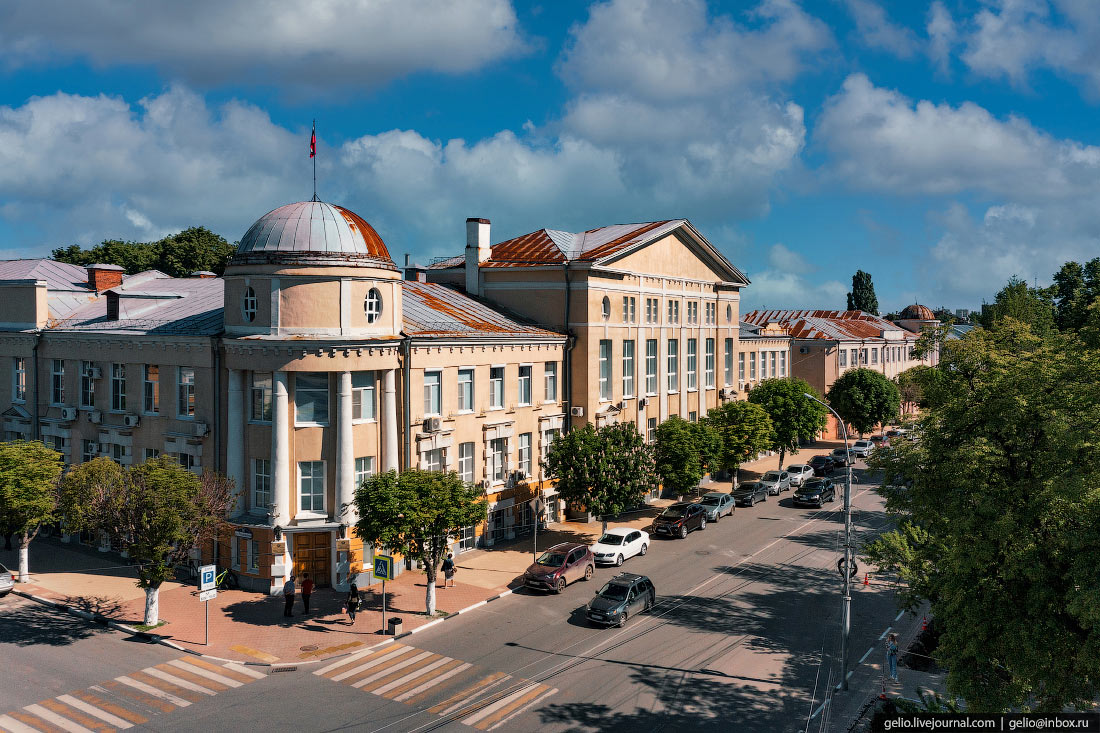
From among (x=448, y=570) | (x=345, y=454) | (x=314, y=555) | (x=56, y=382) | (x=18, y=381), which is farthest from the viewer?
(x=18, y=381)

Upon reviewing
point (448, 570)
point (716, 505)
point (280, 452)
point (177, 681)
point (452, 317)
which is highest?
point (452, 317)

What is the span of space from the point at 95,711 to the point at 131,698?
43.5 inches

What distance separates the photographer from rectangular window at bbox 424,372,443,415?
38438mm

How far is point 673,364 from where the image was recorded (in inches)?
2235

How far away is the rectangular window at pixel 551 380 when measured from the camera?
153ft

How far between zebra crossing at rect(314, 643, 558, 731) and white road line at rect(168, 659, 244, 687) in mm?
2526

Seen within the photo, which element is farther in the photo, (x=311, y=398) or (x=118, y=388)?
(x=118, y=388)

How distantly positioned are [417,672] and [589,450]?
1726cm

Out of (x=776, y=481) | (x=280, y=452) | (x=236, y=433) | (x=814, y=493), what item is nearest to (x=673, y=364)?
(x=776, y=481)

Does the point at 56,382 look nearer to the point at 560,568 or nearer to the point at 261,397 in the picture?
the point at 261,397

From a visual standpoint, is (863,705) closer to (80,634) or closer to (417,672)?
(417,672)

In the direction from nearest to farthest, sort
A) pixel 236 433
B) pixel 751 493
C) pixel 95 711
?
pixel 95 711 < pixel 236 433 < pixel 751 493

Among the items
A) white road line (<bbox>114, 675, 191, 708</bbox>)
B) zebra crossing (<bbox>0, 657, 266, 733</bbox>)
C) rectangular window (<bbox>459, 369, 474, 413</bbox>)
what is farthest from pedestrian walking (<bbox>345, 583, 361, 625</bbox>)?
rectangular window (<bbox>459, 369, 474, 413</bbox>)

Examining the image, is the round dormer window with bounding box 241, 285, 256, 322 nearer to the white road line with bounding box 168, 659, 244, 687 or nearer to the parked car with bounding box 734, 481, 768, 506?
the white road line with bounding box 168, 659, 244, 687
